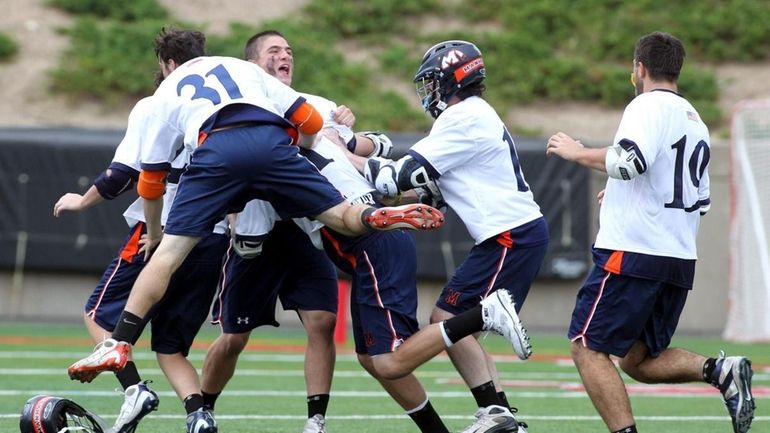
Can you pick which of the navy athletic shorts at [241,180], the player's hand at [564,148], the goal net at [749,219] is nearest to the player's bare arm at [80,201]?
the navy athletic shorts at [241,180]

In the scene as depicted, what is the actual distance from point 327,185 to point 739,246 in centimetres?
976

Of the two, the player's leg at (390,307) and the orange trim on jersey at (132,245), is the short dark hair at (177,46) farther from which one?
the player's leg at (390,307)

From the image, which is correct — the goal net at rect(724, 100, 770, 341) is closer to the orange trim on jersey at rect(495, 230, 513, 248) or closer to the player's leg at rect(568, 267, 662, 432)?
the orange trim on jersey at rect(495, 230, 513, 248)

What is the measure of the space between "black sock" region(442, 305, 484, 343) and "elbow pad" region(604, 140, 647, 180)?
3.07 ft

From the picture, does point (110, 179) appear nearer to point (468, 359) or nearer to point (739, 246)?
point (468, 359)

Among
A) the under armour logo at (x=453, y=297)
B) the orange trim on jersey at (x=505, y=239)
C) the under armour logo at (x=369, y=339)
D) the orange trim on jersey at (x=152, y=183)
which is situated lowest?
the under armour logo at (x=369, y=339)

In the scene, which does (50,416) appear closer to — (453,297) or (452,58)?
(453,297)

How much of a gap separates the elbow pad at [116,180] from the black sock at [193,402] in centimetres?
111

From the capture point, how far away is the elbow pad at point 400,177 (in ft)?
20.3

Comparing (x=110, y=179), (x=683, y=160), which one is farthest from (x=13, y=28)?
(x=683, y=160)

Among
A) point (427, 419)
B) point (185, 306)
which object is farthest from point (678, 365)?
Result: point (185, 306)

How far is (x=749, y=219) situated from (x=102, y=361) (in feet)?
34.6

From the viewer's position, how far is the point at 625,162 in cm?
565

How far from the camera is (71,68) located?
64.3 ft
